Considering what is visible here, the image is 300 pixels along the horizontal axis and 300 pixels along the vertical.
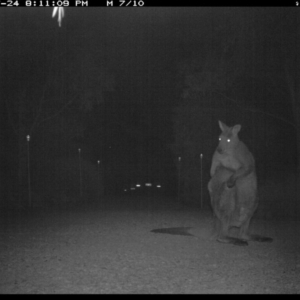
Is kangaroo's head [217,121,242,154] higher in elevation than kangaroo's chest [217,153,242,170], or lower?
higher

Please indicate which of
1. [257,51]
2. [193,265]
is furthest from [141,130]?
[193,265]

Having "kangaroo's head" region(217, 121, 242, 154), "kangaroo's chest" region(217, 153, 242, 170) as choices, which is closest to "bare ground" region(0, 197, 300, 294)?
"kangaroo's chest" region(217, 153, 242, 170)

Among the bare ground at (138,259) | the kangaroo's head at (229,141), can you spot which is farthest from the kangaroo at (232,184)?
the bare ground at (138,259)

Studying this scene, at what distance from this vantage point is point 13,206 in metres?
23.6

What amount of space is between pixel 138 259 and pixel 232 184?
10.6 feet

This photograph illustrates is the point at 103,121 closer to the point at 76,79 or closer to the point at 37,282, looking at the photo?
the point at 76,79

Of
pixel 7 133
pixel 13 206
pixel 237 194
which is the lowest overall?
pixel 13 206

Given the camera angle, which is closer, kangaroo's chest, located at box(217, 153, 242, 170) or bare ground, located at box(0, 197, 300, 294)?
bare ground, located at box(0, 197, 300, 294)

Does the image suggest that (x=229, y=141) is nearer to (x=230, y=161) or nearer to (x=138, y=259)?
(x=230, y=161)

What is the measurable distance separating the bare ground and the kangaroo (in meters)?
0.70

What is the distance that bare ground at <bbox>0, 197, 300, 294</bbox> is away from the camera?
816cm

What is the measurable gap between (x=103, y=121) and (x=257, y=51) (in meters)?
21.3

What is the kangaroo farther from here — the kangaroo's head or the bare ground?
the bare ground

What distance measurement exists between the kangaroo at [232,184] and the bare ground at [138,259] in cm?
70
